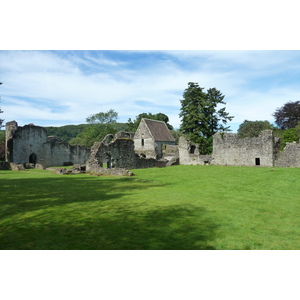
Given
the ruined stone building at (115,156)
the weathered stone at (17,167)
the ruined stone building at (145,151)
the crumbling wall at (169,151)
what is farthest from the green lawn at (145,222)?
the crumbling wall at (169,151)

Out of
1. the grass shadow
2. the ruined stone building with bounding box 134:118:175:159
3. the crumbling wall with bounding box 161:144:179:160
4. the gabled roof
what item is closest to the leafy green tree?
the crumbling wall with bounding box 161:144:179:160

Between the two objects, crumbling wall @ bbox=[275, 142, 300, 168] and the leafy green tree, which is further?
the leafy green tree

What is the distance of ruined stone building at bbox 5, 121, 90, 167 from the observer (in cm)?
3356

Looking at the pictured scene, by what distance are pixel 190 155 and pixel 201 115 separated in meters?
12.2

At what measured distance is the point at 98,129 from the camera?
66.9 meters

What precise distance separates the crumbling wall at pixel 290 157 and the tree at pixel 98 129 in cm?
4334

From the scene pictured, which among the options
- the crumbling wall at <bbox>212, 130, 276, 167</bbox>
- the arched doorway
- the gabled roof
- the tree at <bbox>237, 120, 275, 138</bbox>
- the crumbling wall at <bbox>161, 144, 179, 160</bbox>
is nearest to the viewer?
the crumbling wall at <bbox>212, 130, 276, 167</bbox>

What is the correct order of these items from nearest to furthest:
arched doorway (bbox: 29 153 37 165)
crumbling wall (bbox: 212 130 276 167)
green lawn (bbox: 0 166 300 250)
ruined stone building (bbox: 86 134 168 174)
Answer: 1. green lawn (bbox: 0 166 300 250)
2. ruined stone building (bbox: 86 134 168 174)
3. crumbling wall (bbox: 212 130 276 167)
4. arched doorway (bbox: 29 153 37 165)

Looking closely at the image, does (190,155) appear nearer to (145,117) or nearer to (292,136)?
(292,136)

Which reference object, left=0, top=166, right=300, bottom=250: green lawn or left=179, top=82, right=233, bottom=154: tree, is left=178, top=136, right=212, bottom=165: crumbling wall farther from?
left=0, top=166, right=300, bottom=250: green lawn

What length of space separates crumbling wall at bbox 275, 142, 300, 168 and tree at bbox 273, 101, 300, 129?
24.3 meters

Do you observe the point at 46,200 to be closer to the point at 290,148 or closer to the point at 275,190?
the point at 275,190

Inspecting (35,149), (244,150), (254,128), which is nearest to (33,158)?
(35,149)

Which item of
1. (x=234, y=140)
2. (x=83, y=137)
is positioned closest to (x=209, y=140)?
(x=234, y=140)
